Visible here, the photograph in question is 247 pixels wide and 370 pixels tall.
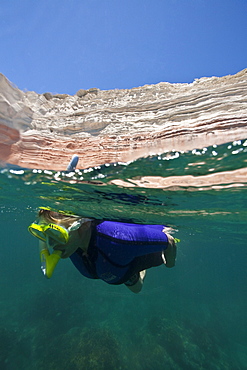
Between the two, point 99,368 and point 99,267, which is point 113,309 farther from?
point 99,267

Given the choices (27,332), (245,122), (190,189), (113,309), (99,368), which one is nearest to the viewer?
(245,122)

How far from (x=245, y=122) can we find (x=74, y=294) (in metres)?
29.8

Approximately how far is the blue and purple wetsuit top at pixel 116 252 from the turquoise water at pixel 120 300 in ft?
6.78

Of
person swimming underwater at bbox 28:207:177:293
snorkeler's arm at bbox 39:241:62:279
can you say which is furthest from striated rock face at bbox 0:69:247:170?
snorkeler's arm at bbox 39:241:62:279

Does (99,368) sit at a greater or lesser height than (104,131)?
lesser

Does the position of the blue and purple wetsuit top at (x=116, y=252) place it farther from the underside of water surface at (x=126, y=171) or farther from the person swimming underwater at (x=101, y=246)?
the underside of water surface at (x=126, y=171)

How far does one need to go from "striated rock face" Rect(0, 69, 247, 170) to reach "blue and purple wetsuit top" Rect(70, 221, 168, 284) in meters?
2.06

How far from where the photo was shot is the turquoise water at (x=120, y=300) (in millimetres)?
6422

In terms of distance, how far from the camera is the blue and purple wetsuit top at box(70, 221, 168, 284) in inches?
164

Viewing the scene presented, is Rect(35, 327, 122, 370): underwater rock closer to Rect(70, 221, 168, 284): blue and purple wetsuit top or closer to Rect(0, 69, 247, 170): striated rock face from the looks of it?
Rect(70, 221, 168, 284): blue and purple wetsuit top

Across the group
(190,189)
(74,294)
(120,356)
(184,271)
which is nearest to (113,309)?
(74,294)

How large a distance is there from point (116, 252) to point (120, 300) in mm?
27300

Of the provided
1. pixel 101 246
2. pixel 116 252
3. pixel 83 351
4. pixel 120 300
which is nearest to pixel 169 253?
pixel 116 252

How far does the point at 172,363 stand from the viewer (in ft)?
48.6
